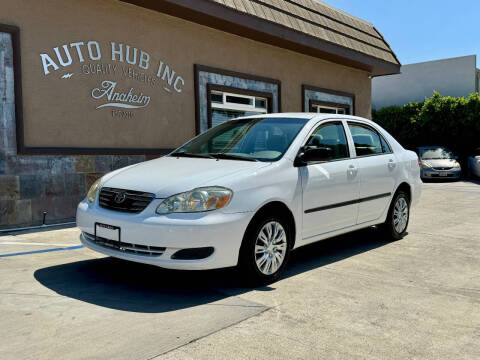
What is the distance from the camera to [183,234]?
12.9ft

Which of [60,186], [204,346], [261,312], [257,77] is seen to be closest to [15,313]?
[204,346]

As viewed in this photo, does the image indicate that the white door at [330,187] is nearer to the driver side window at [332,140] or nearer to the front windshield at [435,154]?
the driver side window at [332,140]

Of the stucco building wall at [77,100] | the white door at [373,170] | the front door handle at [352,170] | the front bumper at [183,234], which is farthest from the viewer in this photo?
the stucco building wall at [77,100]

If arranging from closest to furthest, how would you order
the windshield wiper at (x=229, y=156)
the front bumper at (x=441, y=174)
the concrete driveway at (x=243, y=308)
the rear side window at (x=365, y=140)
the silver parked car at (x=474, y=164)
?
the concrete driveway at (x=243, y=308)
the windshield wiper at (x=229, y=156)
the rear side window at (x=365, y=140)
the front bumper at (x=441, y=174)
the silver parked car at (x=474, y=164)

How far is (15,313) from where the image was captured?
3609mm

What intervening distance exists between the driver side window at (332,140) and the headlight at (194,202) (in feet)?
4.90

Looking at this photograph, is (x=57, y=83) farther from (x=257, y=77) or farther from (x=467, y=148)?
(x=467, y=148)

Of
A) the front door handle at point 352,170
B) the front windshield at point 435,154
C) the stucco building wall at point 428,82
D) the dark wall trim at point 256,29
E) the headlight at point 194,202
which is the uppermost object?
the stucco building wall at point 428,82

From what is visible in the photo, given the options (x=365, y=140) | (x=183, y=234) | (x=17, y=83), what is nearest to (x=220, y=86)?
(x=17, y=83)

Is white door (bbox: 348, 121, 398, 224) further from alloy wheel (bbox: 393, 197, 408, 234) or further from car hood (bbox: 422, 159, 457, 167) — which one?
car hood (bbox: 422, 159, 457, 167)

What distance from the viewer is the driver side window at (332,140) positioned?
5.33 meters

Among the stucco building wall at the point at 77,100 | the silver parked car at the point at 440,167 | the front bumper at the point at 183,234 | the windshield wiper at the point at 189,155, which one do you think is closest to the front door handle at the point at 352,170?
the windshield wiper at the point at 189,155

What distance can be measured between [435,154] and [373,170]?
14.1 metres

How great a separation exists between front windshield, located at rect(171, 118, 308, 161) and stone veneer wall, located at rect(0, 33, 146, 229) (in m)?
3.34
